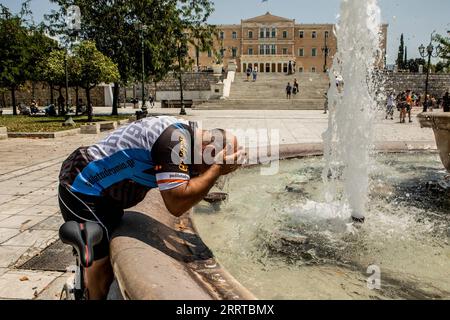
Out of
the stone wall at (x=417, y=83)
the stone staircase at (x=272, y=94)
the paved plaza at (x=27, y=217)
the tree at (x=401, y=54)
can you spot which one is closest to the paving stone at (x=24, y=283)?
the paved plaza at (x=27, y=217)

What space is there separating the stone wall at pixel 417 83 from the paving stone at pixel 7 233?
44.2 meters

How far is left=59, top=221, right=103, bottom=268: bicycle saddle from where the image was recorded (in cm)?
194

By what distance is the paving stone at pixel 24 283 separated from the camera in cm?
287

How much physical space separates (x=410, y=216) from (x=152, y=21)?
2149cm

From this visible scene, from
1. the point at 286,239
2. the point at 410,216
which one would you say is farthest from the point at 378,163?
the point at 286,239

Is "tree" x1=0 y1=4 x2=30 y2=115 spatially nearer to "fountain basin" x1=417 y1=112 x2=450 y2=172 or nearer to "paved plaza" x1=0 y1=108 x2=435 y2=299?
"paved plaza" x1=0 y1=108 x2=435 y2=299

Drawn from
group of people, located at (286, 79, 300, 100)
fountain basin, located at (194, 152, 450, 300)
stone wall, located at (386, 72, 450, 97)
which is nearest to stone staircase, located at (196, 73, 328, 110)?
group of people, located at (286, 79, 300, 100)

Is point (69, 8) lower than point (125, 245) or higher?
higher

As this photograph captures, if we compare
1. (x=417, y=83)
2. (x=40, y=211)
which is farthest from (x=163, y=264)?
(x=417, y=83)

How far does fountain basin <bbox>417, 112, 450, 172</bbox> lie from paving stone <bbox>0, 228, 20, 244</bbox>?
5309 mm

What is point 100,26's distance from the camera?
22625 mm

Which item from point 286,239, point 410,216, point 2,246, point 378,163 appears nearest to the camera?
point 286,239

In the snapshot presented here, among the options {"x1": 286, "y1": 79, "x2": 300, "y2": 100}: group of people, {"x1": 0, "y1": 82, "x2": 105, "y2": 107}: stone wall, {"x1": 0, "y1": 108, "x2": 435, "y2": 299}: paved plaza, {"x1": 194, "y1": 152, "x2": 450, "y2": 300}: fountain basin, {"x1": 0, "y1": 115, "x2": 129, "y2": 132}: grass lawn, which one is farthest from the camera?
{"x1": 0, "y1": 82, "x2": 105, "y2": 107}: stone wall
